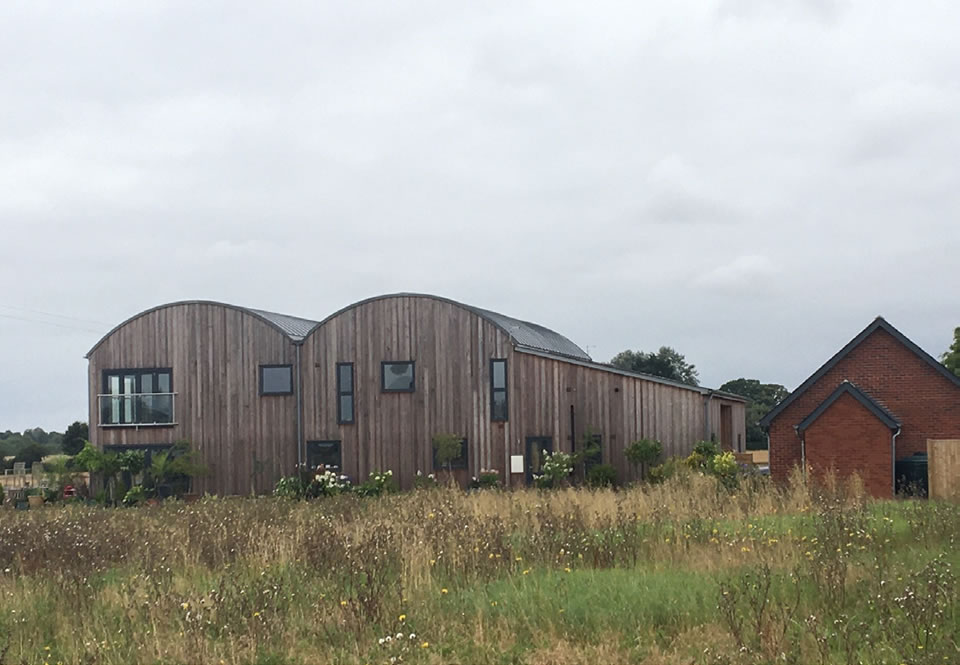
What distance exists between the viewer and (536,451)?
36.4 meters

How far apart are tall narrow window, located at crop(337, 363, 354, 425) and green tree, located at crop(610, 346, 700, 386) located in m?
41.5

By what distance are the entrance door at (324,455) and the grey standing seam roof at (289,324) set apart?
376cm

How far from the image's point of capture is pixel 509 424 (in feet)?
121

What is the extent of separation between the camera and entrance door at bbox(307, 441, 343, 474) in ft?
126

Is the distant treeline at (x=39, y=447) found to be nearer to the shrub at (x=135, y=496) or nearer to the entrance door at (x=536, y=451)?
the shrub at (x=135, y=496)

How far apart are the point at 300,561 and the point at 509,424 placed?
22.9 metres

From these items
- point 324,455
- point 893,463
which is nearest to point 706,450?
point 893,463

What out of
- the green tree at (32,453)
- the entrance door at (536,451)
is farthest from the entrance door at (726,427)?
the green tree at (32,453)

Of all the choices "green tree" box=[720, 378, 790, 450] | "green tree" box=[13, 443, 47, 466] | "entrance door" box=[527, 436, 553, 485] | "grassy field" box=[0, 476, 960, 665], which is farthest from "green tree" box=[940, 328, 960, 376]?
"green tree" box=[13, 443, 47, 466]

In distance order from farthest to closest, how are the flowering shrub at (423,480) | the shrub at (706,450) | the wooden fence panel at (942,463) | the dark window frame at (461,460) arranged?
the dark window frame at (461,460), the flowering shrub at (423,480), the shrub at (706,450), the wooden fence panel at (942,463)

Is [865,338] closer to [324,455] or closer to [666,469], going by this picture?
[666,469]

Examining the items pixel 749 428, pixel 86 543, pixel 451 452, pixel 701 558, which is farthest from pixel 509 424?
pixel 749 428

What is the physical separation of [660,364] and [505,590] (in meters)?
68.1

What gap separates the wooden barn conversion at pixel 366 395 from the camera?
120 feet
